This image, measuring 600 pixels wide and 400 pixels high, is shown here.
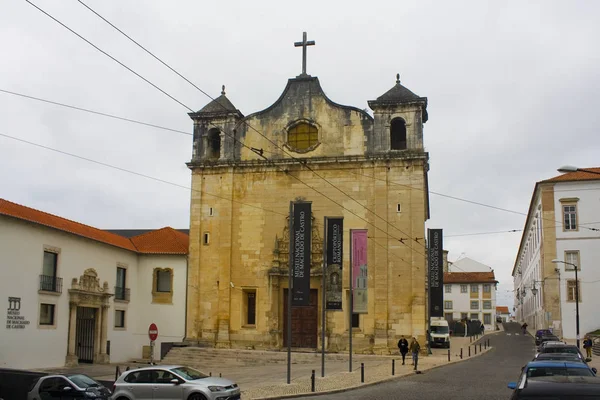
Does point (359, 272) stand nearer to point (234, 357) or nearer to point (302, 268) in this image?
point (302, 268)

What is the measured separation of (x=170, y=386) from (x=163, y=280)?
22655 mm

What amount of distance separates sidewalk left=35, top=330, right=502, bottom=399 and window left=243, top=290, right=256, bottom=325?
14.3 ft

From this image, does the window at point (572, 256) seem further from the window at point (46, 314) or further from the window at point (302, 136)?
the window at point (46, 314)

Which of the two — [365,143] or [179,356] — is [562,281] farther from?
[179,356]

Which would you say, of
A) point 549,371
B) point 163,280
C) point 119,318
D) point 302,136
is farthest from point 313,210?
point 549,371

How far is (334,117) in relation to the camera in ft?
134

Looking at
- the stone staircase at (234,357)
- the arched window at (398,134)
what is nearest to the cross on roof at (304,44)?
the arched window at (398,134)

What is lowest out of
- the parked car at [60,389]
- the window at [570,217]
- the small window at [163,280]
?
the parked car at [60,389]

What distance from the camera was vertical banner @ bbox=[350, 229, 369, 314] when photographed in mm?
30172

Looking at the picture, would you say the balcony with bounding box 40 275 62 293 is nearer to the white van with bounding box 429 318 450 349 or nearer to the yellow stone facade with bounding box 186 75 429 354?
the yellow stone facade with bounding box 186 75 429 354

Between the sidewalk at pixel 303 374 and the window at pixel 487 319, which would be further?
the window at pixel 487 319

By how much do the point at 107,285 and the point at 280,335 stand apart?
10017 millimetres

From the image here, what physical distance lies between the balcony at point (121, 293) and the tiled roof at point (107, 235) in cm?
230

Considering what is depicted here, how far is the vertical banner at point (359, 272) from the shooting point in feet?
99.0
